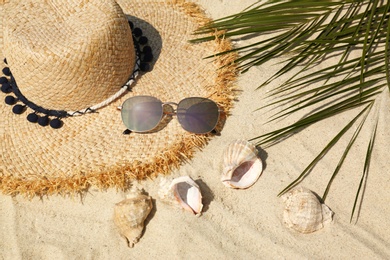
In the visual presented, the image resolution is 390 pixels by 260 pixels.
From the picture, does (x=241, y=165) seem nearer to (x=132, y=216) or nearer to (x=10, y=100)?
(x=132, y=216)

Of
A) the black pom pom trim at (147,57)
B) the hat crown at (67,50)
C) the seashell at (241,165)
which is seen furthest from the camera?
the black pom pom trim at (147,57)

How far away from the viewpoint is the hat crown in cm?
171


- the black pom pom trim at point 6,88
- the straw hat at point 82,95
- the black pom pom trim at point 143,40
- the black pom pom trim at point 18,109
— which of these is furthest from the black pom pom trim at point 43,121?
the black pom pom trim at point 143,40

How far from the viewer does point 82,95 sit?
1848 mm

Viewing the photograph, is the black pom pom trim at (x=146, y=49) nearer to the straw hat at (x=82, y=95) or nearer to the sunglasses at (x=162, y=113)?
the straw hat at (x=82, y=95)

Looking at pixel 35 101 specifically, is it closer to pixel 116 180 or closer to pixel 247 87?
pixel 116 180

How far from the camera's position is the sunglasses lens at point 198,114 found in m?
1.90

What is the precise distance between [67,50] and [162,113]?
1.73ft

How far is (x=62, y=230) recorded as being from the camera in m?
1.84

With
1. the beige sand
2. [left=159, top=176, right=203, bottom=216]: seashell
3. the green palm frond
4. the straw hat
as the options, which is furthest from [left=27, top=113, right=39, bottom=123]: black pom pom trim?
the green palm frond

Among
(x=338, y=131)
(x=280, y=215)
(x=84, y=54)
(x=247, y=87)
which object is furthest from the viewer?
(x=247, y=87)

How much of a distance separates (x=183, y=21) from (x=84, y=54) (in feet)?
2.45

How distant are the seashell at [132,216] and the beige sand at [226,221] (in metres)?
0.05

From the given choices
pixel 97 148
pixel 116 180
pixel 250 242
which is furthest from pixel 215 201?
pixel 97 148
